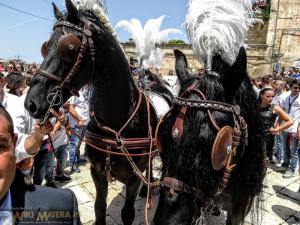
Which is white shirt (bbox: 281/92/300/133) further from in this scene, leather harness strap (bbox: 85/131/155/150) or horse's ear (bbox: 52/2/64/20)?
horse's ear (bbox: 52/2/64/20)

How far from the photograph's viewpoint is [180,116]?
1.65 m

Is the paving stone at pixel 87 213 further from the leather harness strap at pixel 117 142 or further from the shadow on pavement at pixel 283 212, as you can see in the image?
the shadow on pavement at pixel 283 212

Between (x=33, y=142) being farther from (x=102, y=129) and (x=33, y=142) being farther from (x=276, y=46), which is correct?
(x=276, y=46)

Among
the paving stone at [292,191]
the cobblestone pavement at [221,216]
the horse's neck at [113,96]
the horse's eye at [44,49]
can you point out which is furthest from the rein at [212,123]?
the paving stone at [292,191]

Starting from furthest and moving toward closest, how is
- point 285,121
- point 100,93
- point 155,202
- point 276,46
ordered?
point 276,46, point 285,121, point 155,202, point 100,93

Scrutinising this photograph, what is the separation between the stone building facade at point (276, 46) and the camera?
834 inches

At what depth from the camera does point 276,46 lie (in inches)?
884

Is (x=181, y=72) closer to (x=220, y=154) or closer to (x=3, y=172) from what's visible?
(x=220, y=154)

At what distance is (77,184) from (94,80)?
2.90m

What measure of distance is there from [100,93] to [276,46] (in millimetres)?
23489

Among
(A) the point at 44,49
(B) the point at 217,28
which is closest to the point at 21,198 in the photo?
(A) the point at 44,49

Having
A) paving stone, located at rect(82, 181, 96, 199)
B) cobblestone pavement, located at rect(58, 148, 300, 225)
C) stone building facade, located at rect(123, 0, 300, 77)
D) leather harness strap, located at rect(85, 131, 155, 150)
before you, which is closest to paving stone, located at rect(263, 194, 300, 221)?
cobblestone pavement, located at rect(58, 148, 300, 225)

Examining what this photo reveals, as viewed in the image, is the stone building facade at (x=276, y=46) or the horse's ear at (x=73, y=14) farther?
the stone building facade at (x=276, y=46)

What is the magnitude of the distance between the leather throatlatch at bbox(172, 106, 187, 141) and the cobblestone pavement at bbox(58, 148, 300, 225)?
2112 millimetres
